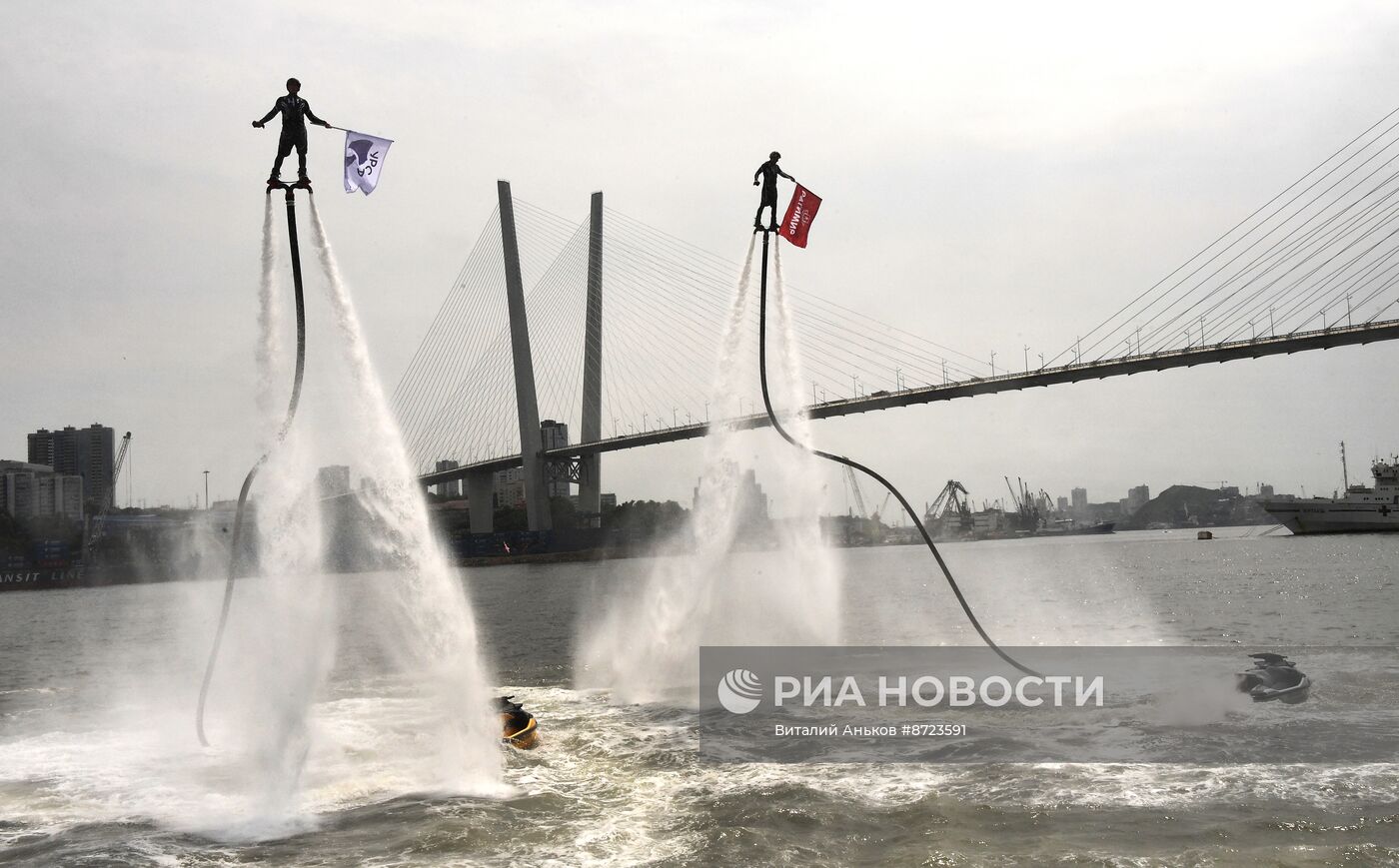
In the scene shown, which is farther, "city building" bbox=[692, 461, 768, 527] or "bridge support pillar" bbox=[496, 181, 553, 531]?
"bridge support pillar" bbox=[496, 181, 553, 531]

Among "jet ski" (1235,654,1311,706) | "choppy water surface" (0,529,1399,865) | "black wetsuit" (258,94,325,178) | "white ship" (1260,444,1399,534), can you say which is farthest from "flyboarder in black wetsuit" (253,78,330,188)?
"white ship" (1260,444,1399,534)

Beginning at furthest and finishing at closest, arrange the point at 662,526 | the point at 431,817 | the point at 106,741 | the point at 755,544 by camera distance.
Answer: the point at 662,526, the point at 755,544, the point at 106,741, the point at 431,817

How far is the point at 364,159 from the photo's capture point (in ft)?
46.0

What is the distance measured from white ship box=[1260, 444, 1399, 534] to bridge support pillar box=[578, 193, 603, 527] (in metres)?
84.1

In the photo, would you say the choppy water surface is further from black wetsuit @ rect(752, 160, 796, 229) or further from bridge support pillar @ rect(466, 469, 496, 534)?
bridge support pillar @ rect(466, 469, 496, 534)

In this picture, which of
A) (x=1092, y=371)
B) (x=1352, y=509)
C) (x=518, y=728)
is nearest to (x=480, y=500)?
(x=1092, y=371)

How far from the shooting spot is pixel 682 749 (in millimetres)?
18688

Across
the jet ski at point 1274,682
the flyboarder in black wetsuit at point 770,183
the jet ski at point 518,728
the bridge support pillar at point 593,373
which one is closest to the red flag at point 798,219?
the flyboarder in black wetsuit at point 770,183

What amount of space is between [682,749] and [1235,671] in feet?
45.7

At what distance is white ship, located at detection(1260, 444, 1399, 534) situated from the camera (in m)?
113

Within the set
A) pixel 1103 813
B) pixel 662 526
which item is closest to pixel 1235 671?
pixel 1103 813

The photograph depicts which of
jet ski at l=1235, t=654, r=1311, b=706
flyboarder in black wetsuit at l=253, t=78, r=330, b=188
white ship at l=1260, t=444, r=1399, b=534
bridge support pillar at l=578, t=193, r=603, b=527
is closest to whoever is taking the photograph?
flyboarder in black wetsuit at l=253, t=78, r=330, b=188

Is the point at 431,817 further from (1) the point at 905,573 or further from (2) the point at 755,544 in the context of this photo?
(1) the point at 905,573

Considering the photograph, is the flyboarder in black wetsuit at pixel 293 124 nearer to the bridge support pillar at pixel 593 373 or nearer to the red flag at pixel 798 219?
the red flag at pixel 798 219
